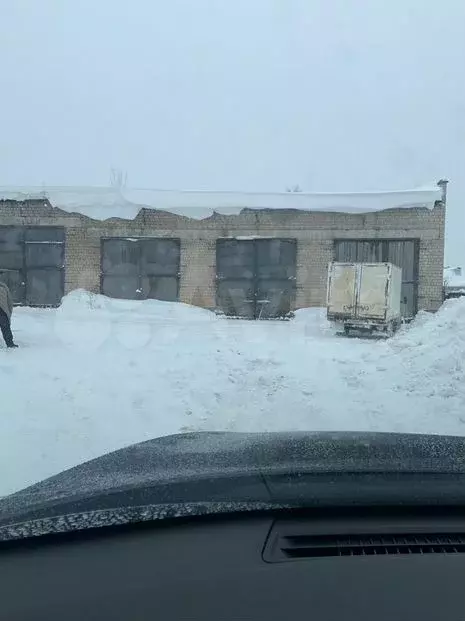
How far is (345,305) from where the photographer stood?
16.4m

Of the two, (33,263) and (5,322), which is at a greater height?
(33,263)

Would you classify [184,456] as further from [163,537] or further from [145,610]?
[145,610]

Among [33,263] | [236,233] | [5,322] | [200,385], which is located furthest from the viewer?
[33,263]

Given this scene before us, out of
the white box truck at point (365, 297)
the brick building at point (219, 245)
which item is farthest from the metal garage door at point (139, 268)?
the white box truck at point (365, 297)

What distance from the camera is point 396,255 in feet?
62.4

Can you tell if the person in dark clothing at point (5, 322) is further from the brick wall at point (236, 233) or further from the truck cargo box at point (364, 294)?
the truck cargo box at point (364, 294)

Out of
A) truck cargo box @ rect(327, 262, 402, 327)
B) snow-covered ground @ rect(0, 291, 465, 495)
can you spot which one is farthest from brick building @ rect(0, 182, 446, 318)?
snow-covered ground @ rect(0, 291, 465, 495)

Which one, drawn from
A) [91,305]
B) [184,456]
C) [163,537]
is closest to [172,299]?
[91,305]

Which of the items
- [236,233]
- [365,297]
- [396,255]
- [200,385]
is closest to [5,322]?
[200,385]

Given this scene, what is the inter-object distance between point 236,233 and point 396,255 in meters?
4.55

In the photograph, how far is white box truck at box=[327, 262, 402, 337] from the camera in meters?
15.7

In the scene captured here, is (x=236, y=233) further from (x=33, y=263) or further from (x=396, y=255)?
(x=33, y=263)

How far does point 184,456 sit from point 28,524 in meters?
1.19

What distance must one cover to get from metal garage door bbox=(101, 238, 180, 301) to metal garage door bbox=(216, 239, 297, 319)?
1328mm
